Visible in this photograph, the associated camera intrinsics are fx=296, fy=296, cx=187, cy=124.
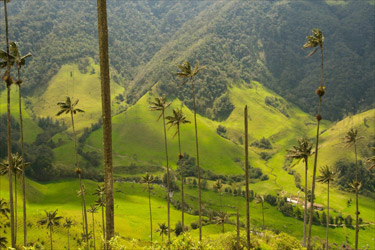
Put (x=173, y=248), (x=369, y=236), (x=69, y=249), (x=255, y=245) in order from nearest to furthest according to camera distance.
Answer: (x=173, y=248), (x=255, y=245), (x=69, y=249), (x=369, y=236)

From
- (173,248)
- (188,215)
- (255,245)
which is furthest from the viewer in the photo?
(188,215)

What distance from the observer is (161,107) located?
186 feet

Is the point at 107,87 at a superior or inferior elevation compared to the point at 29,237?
superior

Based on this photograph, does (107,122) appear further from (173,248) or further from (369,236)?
(369,236)

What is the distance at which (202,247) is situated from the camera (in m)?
22.9

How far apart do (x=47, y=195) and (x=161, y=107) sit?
14822 cm

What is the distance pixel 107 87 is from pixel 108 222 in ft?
29.1

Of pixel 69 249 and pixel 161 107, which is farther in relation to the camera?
pixel 69 249

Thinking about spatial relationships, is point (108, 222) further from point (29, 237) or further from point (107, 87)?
point (29, 237)

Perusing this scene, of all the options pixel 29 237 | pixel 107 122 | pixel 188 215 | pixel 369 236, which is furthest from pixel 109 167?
pixel 369 236

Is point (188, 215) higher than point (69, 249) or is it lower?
lower

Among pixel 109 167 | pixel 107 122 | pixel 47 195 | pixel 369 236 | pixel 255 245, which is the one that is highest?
pixel 107 122

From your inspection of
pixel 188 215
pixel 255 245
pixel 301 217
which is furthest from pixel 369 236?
pixel 255 245

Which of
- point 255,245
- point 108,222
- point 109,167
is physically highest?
point 109,167
